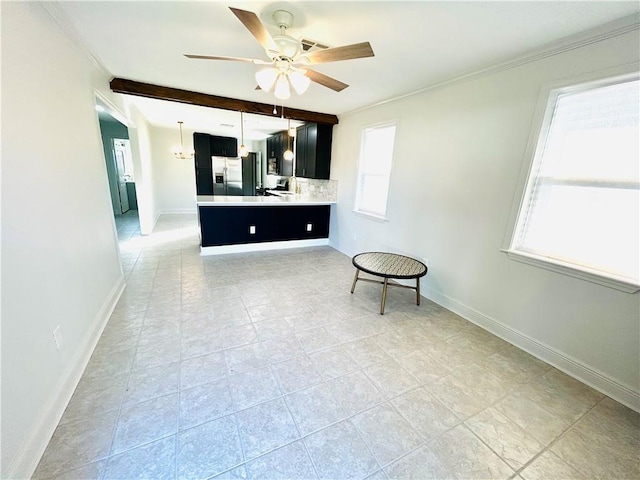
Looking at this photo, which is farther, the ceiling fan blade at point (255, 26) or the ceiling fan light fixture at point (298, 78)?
the ceiling fan light fixture at point (298, 78)

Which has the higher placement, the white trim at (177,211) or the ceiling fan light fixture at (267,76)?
the ceiling fan light fixture at (267,76)

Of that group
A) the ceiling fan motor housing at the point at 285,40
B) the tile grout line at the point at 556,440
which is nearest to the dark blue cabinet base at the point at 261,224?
the ceiling fan motor housing at the point at 285,40

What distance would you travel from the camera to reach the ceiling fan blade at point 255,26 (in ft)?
4.03

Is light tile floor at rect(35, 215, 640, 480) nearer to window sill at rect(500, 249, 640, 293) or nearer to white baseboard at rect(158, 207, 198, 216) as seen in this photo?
window sill at rect(500, 249, 640, 293)

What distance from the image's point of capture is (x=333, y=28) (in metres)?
1.73

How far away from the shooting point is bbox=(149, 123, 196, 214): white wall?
6.69 meters

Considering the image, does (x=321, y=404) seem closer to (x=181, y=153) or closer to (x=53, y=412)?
(x=53, y=412)

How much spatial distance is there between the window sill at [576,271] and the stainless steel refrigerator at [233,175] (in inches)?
274

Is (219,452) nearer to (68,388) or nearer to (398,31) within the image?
(68,388)

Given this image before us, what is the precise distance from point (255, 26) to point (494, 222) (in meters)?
2.32

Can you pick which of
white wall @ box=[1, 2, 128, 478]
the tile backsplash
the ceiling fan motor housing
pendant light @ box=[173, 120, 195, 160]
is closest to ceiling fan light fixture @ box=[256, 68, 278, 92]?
the ceiling fan motor housing

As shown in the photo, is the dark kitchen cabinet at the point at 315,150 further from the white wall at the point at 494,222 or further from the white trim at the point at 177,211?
the white trim at the point at 177,211

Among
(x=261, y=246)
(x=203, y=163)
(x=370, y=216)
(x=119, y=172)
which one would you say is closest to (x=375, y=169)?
(x=370, y=216)

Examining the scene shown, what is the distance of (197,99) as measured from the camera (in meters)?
3.26
